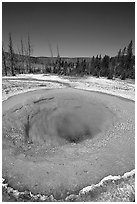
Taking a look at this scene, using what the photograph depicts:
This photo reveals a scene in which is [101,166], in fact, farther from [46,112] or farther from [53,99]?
[53,99]

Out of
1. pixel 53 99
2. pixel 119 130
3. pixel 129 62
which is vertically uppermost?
pixel 129 62

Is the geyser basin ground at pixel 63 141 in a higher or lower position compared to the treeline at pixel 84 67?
lower

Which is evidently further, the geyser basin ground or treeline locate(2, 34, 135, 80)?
treeline locate(2, 34, 135, 80)

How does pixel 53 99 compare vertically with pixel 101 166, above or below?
above

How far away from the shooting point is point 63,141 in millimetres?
8523

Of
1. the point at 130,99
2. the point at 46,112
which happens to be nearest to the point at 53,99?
the point at 46,112

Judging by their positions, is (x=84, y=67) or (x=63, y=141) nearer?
(x=63, y=141)

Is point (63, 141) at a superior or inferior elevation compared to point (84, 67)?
inferior

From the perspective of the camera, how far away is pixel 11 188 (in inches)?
229

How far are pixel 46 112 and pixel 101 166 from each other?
4.48m

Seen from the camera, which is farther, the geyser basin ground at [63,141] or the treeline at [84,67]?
the treeline at [84,67]

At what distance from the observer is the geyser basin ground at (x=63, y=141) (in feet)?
20.3

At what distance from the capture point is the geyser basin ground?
6.20 meters

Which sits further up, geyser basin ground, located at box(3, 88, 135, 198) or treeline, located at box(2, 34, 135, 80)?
treeline, located at box(2, 34, 135, 80)
